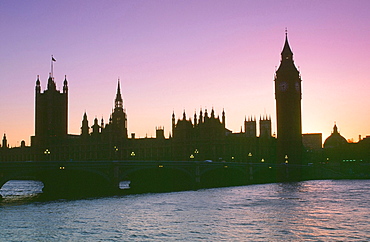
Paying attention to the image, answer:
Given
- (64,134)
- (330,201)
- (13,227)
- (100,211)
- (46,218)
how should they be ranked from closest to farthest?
(13,227), (46,218), (100,211), (330,201), (64,134)

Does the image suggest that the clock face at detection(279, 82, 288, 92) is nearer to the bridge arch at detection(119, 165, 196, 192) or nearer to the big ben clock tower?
the big ben clock tower

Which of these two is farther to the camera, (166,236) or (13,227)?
(13,227)

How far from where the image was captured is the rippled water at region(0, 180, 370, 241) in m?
38.1

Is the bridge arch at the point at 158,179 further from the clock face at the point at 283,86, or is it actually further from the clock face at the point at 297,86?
the clock face at the point at 297,86

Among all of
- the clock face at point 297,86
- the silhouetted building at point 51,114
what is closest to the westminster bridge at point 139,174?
the clock face at point 297,86

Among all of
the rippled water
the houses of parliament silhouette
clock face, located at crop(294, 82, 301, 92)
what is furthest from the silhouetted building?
the rippled water

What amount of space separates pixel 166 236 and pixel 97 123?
142 metres

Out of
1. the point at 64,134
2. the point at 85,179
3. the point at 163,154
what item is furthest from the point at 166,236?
the point at 64,134

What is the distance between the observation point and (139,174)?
4500 inches

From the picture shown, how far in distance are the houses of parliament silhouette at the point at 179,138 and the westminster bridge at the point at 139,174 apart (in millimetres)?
16006

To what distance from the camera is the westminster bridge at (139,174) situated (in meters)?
69.8

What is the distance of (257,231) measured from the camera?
4003 centimetres

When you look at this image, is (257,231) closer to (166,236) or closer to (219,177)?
(166,236)

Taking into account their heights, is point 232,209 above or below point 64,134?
below
